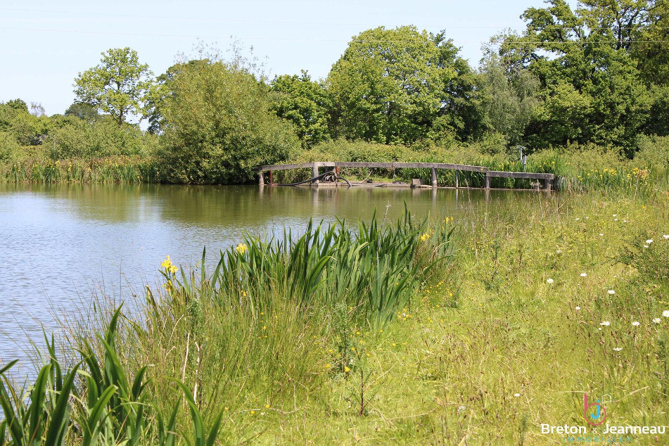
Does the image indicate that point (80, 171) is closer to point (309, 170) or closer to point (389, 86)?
point (309, 170)

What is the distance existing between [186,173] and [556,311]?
25127mm

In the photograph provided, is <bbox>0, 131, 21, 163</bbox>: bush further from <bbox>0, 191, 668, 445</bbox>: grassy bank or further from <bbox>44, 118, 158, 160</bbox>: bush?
<bbox>0, 191, 668, 445</bbox>: grassy bank

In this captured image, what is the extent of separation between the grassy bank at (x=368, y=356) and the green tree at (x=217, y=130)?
22.5m

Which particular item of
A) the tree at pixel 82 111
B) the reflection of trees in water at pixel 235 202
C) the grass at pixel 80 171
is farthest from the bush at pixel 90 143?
the tree at pixel 82 111

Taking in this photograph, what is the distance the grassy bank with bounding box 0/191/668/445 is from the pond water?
25.8 inches

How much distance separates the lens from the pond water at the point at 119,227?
7.24 metres

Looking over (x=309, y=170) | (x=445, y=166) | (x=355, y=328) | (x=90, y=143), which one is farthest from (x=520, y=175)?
(x=90, y=143)

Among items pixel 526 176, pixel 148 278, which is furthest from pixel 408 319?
pixel 526 176

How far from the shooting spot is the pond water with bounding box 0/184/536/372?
724 cm

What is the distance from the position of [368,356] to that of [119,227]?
415 inches

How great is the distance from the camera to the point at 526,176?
24.9m

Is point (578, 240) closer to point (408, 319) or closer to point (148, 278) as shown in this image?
point (408, 319)

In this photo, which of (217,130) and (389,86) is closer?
(217,130)

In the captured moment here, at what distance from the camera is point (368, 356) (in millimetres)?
4863
